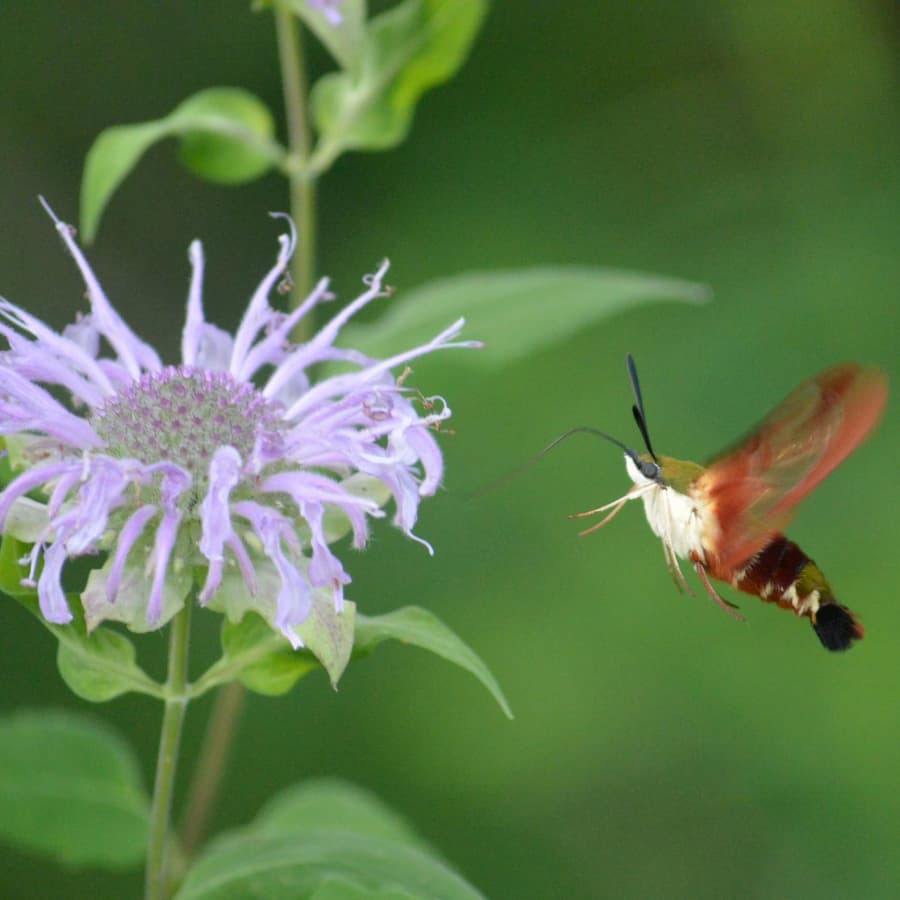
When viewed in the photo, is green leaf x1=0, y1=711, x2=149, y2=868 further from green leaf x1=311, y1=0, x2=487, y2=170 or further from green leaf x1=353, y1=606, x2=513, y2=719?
green leaf x1=311, y1=0, x2=487, y2=170

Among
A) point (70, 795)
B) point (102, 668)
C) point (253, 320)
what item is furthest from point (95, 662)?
point (70, 795)

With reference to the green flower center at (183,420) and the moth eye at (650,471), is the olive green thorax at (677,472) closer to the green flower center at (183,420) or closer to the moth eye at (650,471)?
the moth eye at (650,471)

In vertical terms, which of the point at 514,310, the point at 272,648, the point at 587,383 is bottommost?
the point at 587,383

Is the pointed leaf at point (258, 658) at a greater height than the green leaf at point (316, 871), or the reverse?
the pointed leaf at point (258, 658)

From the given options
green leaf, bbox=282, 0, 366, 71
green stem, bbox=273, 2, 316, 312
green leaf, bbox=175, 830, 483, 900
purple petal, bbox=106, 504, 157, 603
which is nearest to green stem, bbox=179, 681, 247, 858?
green leaf, bbox=175, 830, 483, 900

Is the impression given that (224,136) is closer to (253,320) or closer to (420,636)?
(253,320)

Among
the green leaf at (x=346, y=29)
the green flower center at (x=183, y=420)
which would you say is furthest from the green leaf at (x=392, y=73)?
the green flower center at (x=183, y=420)
